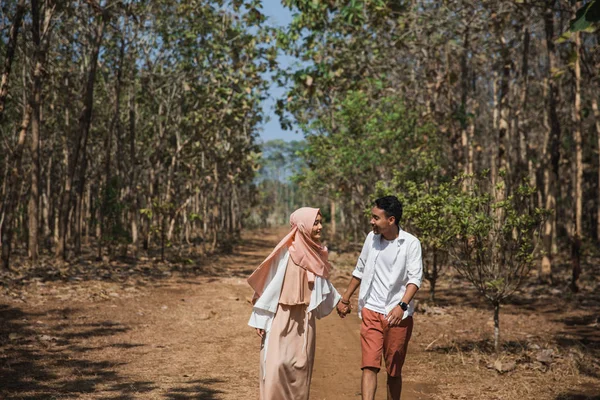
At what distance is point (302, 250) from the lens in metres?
5.25

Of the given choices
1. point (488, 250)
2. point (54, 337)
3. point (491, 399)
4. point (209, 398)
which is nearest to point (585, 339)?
point (488, 250)

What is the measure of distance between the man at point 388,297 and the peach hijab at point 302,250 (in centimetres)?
41

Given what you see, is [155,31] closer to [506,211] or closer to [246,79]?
[246,79]

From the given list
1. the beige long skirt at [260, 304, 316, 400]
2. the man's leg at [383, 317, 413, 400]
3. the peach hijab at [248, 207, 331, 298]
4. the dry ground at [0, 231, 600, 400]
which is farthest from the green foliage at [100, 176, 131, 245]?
the man's leg at [383, 317, 413, 400]

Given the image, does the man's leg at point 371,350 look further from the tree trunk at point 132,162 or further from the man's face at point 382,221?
the tree trunk at point 132,162

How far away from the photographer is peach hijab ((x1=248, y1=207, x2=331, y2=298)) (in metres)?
5.19

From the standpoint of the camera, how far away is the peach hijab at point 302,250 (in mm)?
5188

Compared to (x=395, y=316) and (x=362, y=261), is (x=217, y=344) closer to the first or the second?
(x=362, y=261)

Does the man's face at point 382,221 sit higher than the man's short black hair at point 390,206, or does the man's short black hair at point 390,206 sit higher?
the man's short black hair at point 390,206

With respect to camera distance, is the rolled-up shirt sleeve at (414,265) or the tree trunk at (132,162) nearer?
the rolled-up shirt sleeve at (414,265)

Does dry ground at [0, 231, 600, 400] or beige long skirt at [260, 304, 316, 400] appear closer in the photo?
beige long skirt at [260, 304, 316, 400]

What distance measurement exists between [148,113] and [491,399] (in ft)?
80.3

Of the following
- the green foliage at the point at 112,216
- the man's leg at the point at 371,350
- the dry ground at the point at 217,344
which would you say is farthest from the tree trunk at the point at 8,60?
the man's leg at the point at 371,350

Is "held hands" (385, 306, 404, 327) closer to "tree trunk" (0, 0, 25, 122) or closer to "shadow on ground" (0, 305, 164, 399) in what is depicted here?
"shadow on ground" (0, 305, 164, 399)
